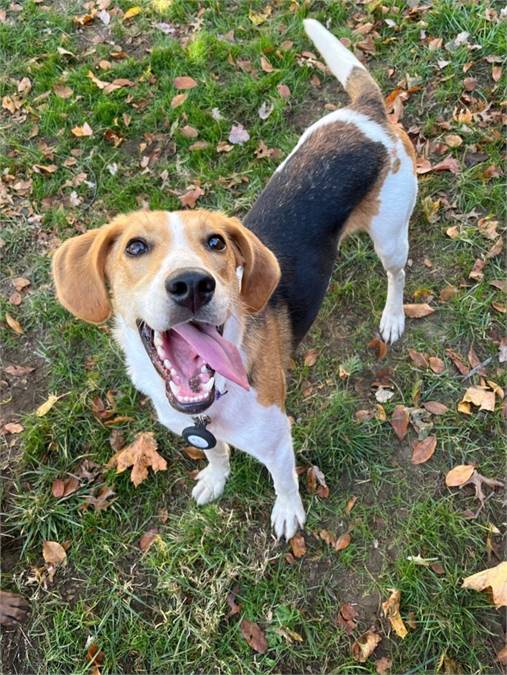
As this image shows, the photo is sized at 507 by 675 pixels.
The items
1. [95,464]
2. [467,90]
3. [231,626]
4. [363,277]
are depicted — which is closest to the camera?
[231,626]

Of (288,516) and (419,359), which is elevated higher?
(419,359)

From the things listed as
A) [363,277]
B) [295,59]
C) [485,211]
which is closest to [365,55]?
[295,59]

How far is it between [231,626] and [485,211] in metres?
4.10

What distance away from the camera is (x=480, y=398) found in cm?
450

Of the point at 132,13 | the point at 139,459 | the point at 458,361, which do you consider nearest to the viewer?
the point at 139,459

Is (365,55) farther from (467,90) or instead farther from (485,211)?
(485,211)

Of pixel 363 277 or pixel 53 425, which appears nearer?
pixel 53 425

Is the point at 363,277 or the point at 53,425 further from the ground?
the point at 363,277

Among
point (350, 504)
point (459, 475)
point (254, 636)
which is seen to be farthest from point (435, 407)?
point (254, 636)

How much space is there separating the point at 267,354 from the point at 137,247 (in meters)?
1.04

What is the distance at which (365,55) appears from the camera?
21.1 feet

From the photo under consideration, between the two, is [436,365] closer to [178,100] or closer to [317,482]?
[317,482]

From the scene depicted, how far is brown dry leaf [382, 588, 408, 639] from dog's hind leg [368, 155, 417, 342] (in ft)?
6.53

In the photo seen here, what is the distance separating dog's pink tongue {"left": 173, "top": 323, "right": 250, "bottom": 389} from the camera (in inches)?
108
